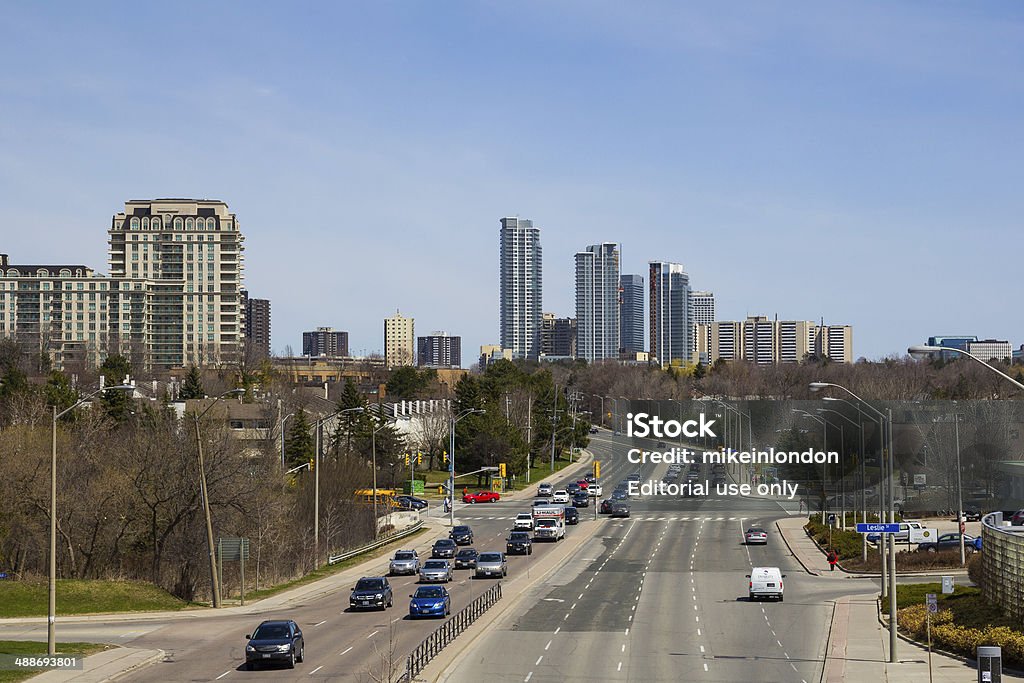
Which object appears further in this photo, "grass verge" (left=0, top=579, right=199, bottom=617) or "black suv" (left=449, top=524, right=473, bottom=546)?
"black suv" (left=449, top=524, right=473, bottom=546)

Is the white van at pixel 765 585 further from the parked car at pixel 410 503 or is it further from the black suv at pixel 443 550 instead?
the parked car at pixel 410 503

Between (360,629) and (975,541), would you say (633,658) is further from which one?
(975,541)

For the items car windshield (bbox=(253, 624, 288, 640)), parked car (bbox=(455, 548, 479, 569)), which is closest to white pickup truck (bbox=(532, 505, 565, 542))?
parked car (bbox=(455, 548, 479, 569))

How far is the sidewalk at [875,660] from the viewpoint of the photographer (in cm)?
3097

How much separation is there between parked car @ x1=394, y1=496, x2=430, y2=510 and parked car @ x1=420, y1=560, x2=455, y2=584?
149 feet

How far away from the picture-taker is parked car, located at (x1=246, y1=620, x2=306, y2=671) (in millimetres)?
32281

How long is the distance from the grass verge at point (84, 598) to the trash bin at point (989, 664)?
102ft

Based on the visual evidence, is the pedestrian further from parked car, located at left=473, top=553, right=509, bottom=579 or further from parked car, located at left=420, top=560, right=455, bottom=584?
parked car, located at left=420, top=560, right=455, bottom=584

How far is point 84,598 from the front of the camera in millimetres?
47250

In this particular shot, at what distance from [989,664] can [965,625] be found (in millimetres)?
9699

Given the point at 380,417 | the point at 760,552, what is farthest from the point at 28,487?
the point at 380,417

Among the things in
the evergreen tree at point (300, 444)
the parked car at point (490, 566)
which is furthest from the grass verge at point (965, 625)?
the evergreen tree at point (300, 444)

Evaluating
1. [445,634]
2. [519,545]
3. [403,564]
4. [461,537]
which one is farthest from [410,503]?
[445,634]

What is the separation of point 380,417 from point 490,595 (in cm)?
6898
